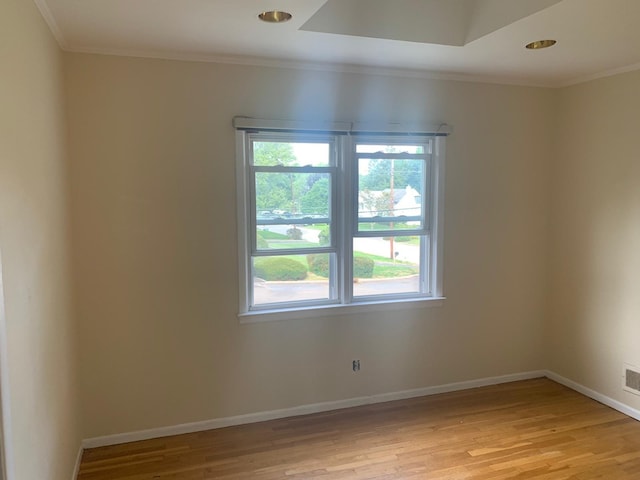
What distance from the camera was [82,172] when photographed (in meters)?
2.97

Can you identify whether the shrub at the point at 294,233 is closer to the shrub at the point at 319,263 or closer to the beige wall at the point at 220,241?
the shrub at the point at 319,263

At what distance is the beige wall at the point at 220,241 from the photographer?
3.03m

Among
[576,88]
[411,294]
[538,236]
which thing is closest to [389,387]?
[411,294]

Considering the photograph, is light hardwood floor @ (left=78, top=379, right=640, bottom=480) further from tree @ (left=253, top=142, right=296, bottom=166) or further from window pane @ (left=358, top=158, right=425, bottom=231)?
tree @ (left=253, top=142, right=296, bottom=166)

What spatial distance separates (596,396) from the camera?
3.83m

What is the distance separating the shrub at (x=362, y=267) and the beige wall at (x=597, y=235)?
5.36 feet

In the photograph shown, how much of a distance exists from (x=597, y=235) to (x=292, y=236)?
92.4 inches

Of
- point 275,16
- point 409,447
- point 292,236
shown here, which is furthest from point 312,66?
point 409,447

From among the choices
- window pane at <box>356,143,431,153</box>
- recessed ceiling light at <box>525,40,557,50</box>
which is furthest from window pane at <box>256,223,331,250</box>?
recessed ceiling light at <box>525,40,557,50</box>

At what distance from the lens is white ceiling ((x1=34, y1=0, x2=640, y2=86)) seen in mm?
2322

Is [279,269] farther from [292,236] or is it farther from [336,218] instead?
[336,218]

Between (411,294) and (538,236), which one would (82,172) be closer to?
(411,294)

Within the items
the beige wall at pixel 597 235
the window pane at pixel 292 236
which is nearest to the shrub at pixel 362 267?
the window pane at pixel 292 236

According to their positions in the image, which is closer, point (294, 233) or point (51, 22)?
point (51, 22)
